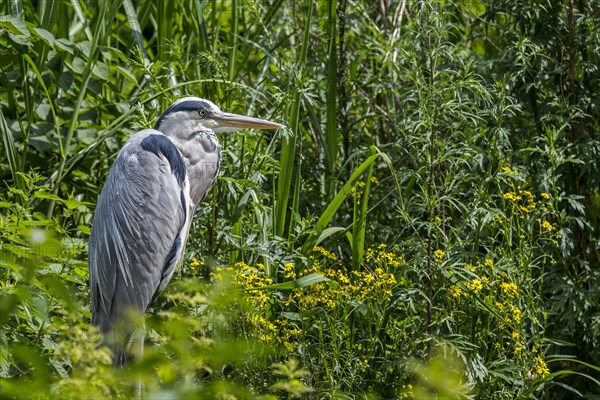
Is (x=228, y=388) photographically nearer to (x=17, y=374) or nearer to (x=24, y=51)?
(x=17, y=374)

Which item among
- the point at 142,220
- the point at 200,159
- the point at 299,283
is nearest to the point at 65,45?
the point at 200,159

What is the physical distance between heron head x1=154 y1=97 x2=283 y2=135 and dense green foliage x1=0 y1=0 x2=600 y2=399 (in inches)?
5.3

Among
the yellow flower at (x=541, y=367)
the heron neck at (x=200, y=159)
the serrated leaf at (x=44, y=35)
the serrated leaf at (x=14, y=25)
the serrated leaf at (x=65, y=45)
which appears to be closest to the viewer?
the yellow flower at (x=541, y=367)

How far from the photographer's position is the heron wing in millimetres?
3102

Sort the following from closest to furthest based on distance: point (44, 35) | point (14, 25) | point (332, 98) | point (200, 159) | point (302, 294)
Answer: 1. point (302, 294)
2. point (200, 159)
3. point (14, 25)
4. point (44, 35)
5. point (332, 98)

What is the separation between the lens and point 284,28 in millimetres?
4602

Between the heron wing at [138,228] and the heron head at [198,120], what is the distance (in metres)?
0.11

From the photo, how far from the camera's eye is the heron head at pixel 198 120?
335cm

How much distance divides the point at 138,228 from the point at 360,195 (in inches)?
44.0

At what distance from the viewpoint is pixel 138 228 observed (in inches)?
124

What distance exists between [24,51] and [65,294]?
272cm

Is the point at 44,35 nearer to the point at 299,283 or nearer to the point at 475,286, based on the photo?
the point at 299,283

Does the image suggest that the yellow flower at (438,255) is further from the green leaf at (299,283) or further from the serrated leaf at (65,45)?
the serrated leaf at (65,45)

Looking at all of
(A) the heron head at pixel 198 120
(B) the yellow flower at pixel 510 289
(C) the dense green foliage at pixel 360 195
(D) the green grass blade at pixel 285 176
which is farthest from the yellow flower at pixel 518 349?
(A) the heron head at pixel 198 120
